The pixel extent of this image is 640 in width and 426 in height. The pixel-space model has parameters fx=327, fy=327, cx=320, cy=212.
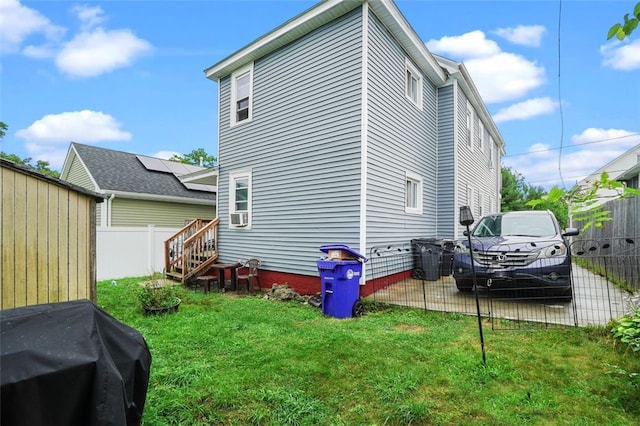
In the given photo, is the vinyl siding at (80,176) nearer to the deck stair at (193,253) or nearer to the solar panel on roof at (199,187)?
the solar panel on roof at (199,187)

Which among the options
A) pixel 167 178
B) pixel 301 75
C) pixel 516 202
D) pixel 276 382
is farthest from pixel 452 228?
pixel 516 202

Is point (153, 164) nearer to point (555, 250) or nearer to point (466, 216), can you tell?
point (466, 216)

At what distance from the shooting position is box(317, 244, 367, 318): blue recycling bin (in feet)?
18.6

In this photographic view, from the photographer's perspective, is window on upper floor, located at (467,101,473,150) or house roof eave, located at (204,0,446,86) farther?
window on upper floor, located at (467,101,473,150)

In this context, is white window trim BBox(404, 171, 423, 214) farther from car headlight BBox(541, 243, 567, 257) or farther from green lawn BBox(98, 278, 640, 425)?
green lawn BBox(98, 278, 640, 425)

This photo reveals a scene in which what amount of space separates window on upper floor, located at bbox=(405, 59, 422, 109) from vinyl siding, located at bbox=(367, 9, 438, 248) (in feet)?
0.67

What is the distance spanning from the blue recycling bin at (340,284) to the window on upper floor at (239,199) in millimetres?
3985

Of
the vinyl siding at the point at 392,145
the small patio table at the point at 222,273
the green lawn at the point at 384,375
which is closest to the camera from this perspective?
the green lawn at the point at 384,375

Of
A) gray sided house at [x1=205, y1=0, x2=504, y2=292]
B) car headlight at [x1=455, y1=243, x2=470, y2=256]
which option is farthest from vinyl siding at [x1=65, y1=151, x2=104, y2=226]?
car headlight at [x1=455, y1=243, x2=470, y2=256]

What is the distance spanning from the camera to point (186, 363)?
3.68m

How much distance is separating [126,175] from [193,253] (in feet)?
25.4

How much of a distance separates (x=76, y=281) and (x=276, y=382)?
2.34m

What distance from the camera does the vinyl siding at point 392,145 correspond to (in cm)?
716

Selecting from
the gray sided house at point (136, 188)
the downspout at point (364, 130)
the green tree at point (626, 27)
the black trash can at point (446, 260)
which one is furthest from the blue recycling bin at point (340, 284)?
the gray sided house at point (136, 188)
